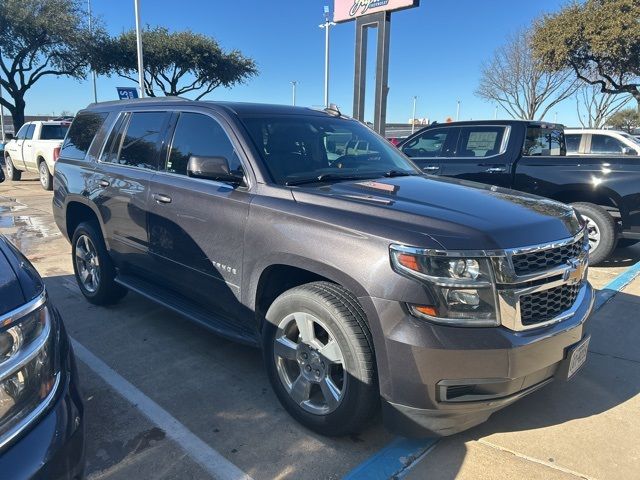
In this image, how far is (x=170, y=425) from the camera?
Answer: 2.96m

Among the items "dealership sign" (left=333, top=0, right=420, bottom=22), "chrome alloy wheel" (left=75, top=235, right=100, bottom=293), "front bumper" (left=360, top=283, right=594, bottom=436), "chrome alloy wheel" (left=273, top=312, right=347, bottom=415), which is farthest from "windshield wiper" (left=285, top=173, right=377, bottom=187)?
"dealership sign" (left=333, top=0, right=420, bottom=22)

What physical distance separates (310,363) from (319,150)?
158cm

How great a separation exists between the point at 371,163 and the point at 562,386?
6.79 feet

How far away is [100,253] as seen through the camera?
4.64 meters

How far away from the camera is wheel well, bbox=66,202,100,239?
4969mm

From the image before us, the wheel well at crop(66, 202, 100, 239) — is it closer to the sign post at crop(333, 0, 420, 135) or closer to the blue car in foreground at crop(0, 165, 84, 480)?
the blue car in foreground at crop(0, 165, 84, 480)

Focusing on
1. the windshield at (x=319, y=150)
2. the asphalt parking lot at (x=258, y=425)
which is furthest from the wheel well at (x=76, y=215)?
the windshield at (x=319, y=150)

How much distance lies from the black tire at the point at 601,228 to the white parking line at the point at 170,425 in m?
Result: 5.68

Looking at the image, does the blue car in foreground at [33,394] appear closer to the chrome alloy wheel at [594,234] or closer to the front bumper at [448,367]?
the front bumper at [448,367]

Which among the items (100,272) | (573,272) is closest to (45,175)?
(100,272)

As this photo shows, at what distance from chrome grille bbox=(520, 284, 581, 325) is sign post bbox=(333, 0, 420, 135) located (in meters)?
9.72

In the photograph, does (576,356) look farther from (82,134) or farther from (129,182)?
(82,134)

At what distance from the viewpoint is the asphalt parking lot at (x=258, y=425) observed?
2.60 metres

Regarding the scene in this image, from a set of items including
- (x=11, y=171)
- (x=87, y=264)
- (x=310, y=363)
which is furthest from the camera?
(x=11, y=171)
